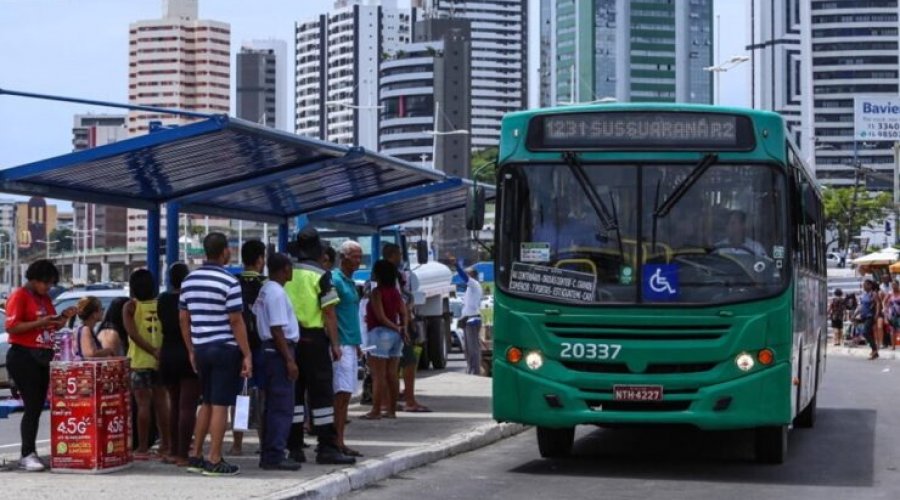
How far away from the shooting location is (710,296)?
1364 cm

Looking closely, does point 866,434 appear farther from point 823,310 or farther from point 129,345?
point 129,345

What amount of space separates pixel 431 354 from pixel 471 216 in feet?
52.5

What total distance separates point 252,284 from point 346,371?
5.26 feet

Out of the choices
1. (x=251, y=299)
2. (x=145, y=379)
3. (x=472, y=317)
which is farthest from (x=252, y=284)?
(x=472, y=317)

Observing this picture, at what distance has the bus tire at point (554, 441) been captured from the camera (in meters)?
15.0

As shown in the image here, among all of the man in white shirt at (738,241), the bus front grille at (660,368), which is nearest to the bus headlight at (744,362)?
the bus front grille at (660,368)

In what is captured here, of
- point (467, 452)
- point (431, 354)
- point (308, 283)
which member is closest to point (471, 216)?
point (308, 283)

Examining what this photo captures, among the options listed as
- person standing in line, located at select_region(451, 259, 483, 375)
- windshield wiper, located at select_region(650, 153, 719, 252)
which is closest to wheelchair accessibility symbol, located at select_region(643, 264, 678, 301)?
windshield wiper, located at select_region(650, 153, 719, 252)

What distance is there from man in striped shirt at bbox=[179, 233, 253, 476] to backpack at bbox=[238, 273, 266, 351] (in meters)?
0.46

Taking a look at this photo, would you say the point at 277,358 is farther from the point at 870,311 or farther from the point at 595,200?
the point at 870,311

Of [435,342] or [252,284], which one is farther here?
[435,342]

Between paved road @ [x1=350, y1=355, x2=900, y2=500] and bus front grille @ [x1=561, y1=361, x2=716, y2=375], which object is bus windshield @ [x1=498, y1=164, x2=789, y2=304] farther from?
paved road @ [x1=350, y1=355, x2=900, y2=500]

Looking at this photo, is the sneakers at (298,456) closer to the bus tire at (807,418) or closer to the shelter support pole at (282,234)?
the bus tire at (807,418)

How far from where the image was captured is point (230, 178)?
679 inches
